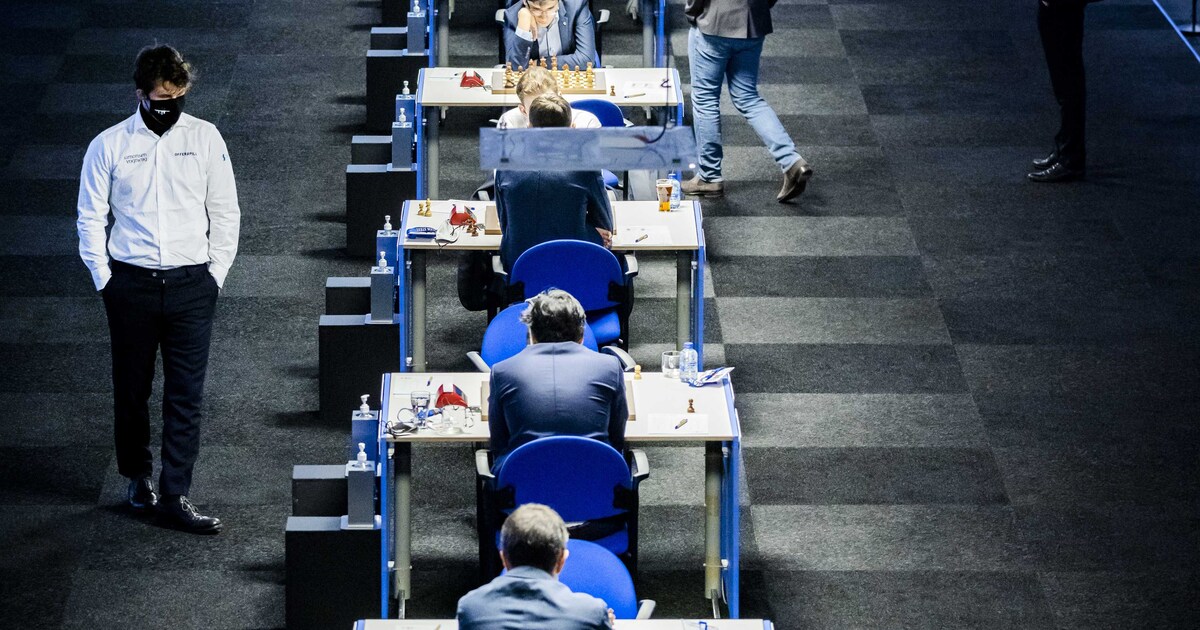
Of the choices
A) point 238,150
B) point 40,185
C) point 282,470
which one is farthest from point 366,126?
point 282,470

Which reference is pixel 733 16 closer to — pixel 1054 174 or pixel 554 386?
pixel 1054 174

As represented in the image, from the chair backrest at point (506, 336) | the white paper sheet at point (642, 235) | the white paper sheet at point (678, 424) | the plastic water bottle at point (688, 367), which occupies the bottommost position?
the chair backrest at point (506, 336)

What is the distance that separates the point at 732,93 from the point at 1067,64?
1.84 meters

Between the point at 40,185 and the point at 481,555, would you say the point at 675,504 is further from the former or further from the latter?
the point at 40,185

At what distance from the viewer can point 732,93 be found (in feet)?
29.5

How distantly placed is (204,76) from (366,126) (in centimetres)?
136

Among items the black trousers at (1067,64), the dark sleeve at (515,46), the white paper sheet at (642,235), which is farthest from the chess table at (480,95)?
the black trousers at (1067,64)

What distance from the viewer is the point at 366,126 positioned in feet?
32.3

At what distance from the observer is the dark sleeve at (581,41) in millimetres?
8852

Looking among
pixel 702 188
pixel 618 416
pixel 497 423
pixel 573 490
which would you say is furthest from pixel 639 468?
pixel 702 188

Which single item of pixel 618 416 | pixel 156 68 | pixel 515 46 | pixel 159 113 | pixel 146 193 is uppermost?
pixel 156 68

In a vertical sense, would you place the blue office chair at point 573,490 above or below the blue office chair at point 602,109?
below

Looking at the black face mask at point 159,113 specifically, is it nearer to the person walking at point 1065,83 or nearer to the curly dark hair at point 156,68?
the curly dark hair at point 156,68

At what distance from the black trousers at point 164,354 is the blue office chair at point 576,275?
45.2 inches
